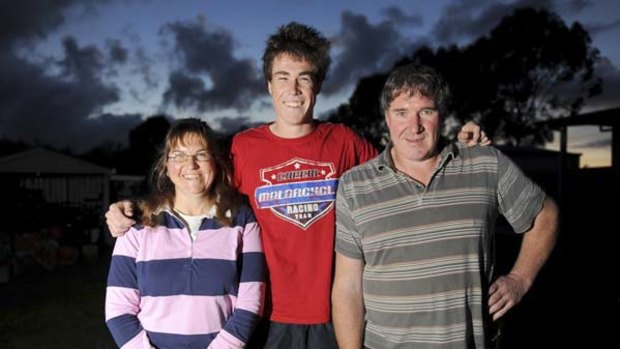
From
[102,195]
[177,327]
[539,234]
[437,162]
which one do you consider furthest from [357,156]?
[102,195]

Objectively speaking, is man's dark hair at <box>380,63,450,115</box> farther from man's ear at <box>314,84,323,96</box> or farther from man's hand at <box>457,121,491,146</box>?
man's ear at <box>314,84,323,96</box>

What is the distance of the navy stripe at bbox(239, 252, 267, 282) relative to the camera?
2.73 meters

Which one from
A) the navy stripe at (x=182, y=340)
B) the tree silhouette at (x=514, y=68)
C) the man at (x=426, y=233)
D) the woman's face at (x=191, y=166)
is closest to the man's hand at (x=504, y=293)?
the man at (x=426, y=233)

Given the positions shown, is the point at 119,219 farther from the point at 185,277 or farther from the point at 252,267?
the point at 252,267

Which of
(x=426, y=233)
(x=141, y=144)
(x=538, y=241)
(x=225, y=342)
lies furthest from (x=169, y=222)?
(x=141, y=144)

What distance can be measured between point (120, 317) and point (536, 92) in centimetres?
3247

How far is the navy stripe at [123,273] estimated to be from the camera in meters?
2.67

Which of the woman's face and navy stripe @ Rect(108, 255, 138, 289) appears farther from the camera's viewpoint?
the woman's face

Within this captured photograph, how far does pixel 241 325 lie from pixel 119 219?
0.79m

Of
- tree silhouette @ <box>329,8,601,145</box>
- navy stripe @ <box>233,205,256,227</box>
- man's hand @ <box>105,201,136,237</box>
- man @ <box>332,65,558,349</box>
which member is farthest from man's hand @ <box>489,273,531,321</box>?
tree silhouette @ <box>329,8,601,145</box>

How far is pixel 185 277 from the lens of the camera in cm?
263

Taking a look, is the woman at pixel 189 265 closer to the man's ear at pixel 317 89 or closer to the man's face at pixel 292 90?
the man's face at pixel 292 90

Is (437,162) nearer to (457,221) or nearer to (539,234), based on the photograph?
(457,221)

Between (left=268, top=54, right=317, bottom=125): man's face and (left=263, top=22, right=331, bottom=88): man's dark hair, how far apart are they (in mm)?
34
